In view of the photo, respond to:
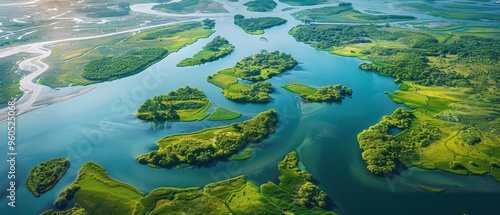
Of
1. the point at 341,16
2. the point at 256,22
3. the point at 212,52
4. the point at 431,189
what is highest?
the point at 341,16

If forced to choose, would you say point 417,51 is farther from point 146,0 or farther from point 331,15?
point 146,0

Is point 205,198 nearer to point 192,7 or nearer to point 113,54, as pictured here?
point 113,54

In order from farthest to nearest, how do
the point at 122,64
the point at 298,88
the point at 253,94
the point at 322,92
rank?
the point at 122,64 < the point at 298,88 < the point at 322,92 < the point at 253,94

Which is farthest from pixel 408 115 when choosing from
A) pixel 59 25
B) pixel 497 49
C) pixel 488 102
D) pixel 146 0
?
pixel 146 0

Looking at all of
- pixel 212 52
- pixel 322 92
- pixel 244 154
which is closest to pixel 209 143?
pixel 244 154

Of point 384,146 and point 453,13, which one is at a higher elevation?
point 453,13

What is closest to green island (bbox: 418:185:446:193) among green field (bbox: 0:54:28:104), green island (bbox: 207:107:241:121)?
green island (bbox: 207:107:241:121)
